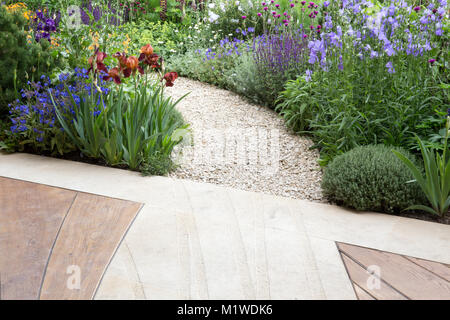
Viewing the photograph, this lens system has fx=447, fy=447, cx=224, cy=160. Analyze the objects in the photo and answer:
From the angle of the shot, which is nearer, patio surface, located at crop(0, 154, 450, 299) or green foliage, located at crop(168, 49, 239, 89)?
patio surface, located at crop(0, 154, 450, 299)

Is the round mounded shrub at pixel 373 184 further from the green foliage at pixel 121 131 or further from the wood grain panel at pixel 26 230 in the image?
the wood grain panel at pixel 26 230

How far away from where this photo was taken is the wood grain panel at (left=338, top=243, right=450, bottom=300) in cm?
206

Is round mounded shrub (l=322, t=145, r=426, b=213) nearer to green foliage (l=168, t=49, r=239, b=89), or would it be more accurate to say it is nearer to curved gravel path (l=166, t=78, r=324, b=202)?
curved gravel path (l=166, t=78, r=324, b=202)

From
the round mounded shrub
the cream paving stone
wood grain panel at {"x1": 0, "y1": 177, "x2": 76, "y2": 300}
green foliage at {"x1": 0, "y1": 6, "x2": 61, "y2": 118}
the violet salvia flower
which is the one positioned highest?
the violet salvia flower

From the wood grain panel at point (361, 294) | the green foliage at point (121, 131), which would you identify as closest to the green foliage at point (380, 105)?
the green foliage at point (121, 131)

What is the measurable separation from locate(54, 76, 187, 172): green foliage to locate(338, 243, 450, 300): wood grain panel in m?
1.63

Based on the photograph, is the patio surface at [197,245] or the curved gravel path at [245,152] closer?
the patio surface at [197,245]

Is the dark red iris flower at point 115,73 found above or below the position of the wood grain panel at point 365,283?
above

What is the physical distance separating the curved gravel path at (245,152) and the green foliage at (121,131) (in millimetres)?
262

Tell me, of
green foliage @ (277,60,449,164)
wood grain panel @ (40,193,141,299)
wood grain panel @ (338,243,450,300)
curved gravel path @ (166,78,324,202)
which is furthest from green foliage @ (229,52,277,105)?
wood grain panel @ (338,243,450,300)

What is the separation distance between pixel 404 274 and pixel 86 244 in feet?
5.34

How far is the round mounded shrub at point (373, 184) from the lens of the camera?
288cm

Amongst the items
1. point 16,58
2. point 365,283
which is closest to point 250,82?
point 16,58

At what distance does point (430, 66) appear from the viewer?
347 cm
